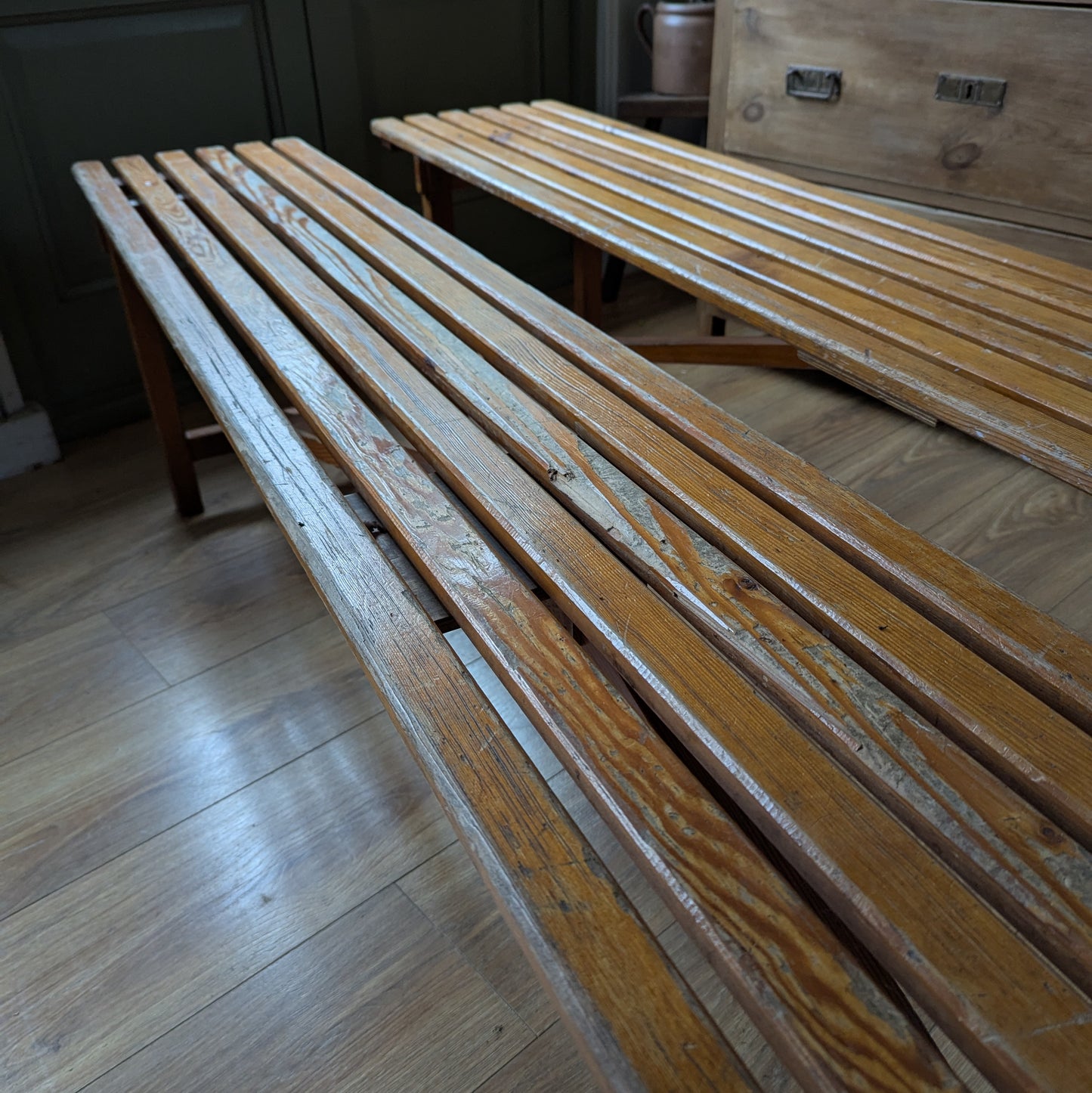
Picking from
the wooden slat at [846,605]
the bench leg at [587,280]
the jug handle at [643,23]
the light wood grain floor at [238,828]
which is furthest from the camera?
the jug handle at [643,23]

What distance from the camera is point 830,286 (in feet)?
3.80

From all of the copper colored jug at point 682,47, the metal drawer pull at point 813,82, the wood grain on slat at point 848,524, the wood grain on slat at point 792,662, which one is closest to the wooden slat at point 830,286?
the wood grain on slat at point 848,524

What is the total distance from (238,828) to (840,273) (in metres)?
1.06

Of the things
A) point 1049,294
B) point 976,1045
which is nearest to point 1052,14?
point 1049,294

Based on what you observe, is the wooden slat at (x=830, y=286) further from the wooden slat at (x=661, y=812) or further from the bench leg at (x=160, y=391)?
the bench leg at (x=160, y=391)

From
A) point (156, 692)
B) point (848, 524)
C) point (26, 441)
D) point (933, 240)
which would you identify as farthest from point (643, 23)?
point (848, 524)

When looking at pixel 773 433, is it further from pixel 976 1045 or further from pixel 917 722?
pixel 976 1045

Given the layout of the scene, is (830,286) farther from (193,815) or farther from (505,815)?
(193,815)

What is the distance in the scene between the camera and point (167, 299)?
1.22 m

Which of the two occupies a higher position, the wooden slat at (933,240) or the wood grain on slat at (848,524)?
the wooden slat at (933,240)

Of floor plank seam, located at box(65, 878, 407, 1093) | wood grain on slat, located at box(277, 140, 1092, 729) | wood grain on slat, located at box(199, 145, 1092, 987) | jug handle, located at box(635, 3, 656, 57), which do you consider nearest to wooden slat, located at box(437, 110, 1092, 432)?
wood grain on slat, located at box(277, 140, 1092, 729)

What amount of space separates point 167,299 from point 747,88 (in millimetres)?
1431

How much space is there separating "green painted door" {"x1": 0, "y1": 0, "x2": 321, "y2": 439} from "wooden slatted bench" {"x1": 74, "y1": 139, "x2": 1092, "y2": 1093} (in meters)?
1.15

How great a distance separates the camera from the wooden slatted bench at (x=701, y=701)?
1.61 feet
